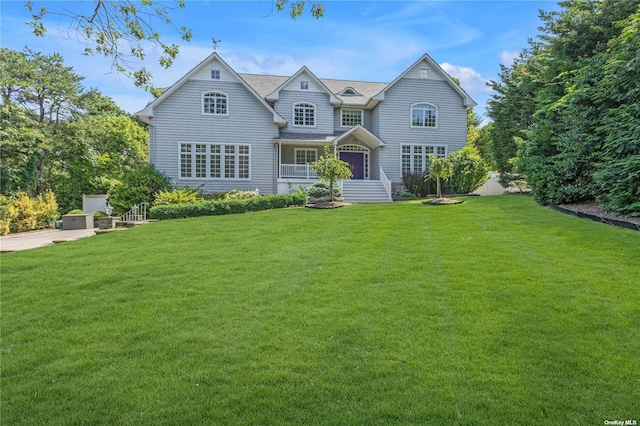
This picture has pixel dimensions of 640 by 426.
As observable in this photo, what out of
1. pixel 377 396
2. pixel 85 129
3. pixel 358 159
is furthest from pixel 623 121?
pixel 85 129

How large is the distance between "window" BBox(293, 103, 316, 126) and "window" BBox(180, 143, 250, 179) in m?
3.61

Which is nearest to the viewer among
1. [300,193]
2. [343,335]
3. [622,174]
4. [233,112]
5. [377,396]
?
[377,396]

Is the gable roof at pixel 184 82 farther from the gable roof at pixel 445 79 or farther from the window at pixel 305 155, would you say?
the gable roof at pixel 445 79

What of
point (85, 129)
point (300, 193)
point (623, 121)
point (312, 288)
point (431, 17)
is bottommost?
point (312, 288)

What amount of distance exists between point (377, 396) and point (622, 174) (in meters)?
9.33

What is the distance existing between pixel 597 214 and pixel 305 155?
15843mm

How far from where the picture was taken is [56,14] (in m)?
4.11

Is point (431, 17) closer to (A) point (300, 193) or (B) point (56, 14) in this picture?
(B) point (56, 14)

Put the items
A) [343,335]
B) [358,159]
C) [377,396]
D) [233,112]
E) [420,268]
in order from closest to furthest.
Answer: [377,396] < [343,335] < [420,268] < [233,112] < [358,159]

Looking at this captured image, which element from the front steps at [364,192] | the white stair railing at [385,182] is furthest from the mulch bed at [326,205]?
the white stair railing at [385,182]

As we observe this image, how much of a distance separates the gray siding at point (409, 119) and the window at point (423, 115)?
0.23 meters

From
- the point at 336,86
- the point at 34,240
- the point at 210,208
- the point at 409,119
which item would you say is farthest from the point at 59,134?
the point at 409,119

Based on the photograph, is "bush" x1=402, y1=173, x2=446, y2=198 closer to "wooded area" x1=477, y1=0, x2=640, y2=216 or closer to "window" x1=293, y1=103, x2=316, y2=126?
"wooded area" x1=477, y1=0, x2=640, y2=216

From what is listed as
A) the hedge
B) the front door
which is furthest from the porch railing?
the hedge
